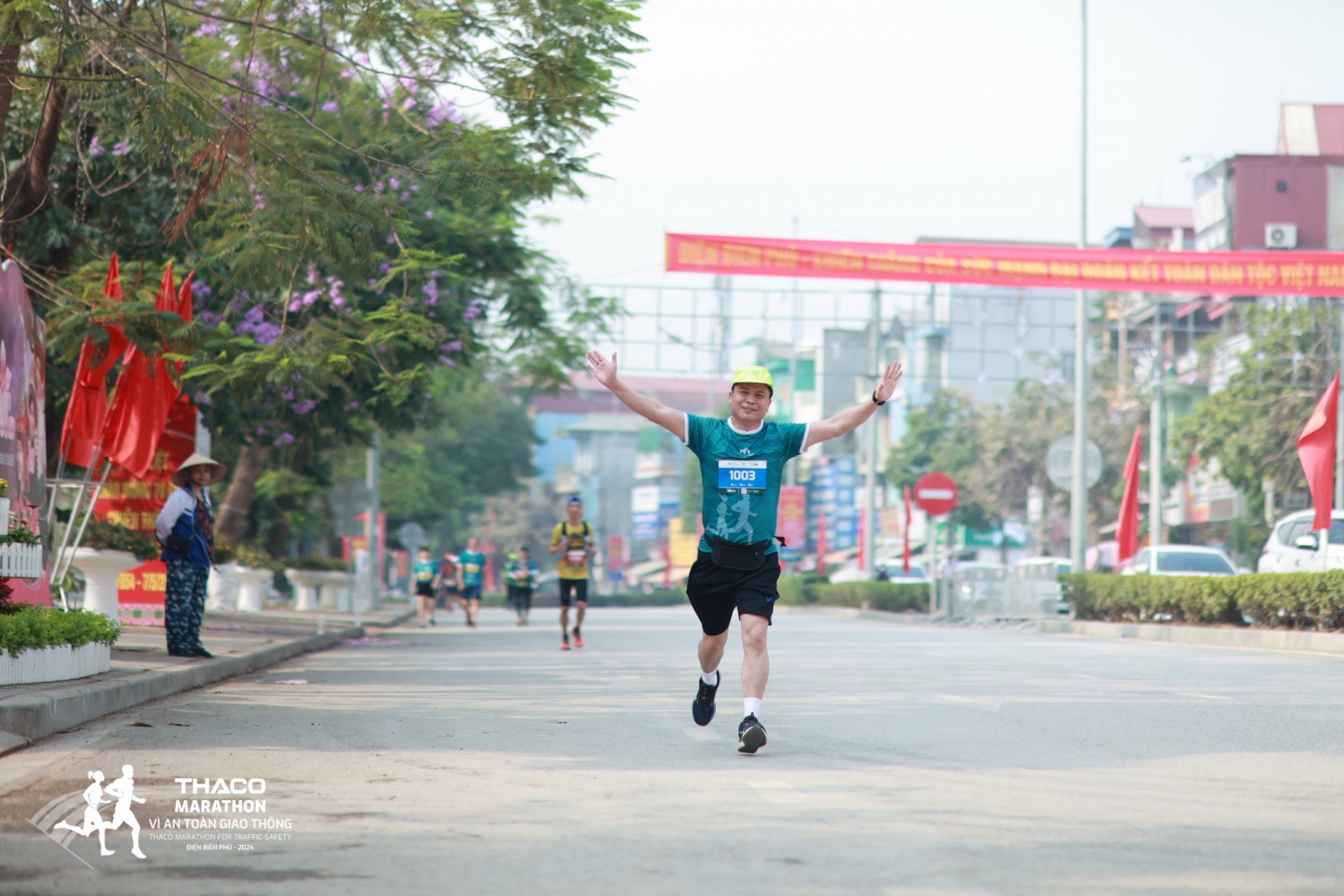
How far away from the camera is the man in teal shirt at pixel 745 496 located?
8.45 m

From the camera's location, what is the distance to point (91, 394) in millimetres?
15141

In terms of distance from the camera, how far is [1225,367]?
55906 mm

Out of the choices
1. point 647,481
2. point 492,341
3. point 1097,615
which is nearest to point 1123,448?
point 1097,615

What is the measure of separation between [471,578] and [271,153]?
76.8 ft

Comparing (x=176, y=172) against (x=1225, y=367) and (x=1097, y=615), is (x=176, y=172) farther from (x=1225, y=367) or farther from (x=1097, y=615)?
(x=1225, y=367)

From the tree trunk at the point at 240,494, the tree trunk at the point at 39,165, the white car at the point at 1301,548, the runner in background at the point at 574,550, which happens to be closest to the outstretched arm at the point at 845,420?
the tree trunk at the point at 39,165

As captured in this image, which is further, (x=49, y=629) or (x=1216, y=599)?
(x=1216, y=599)

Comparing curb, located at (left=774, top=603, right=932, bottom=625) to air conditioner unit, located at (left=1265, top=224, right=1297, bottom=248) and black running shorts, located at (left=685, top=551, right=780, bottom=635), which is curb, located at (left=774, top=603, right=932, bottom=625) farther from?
black running shorts, located at (left=685, top=551, right=780, bottom=635)

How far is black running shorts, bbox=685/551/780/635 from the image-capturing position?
8508mm

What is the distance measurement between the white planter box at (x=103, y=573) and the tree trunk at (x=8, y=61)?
5647 millimetres

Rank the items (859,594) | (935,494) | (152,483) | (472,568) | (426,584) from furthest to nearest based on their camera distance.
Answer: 1. (859,594)
2. (472,568)
3. (935,494)
4. (426,584)
5. (152,483)

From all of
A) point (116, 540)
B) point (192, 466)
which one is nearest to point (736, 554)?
point (192, 466)

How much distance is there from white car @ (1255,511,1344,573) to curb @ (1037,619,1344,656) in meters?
2.15

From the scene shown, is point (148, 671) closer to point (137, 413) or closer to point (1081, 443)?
point (137, 413)
